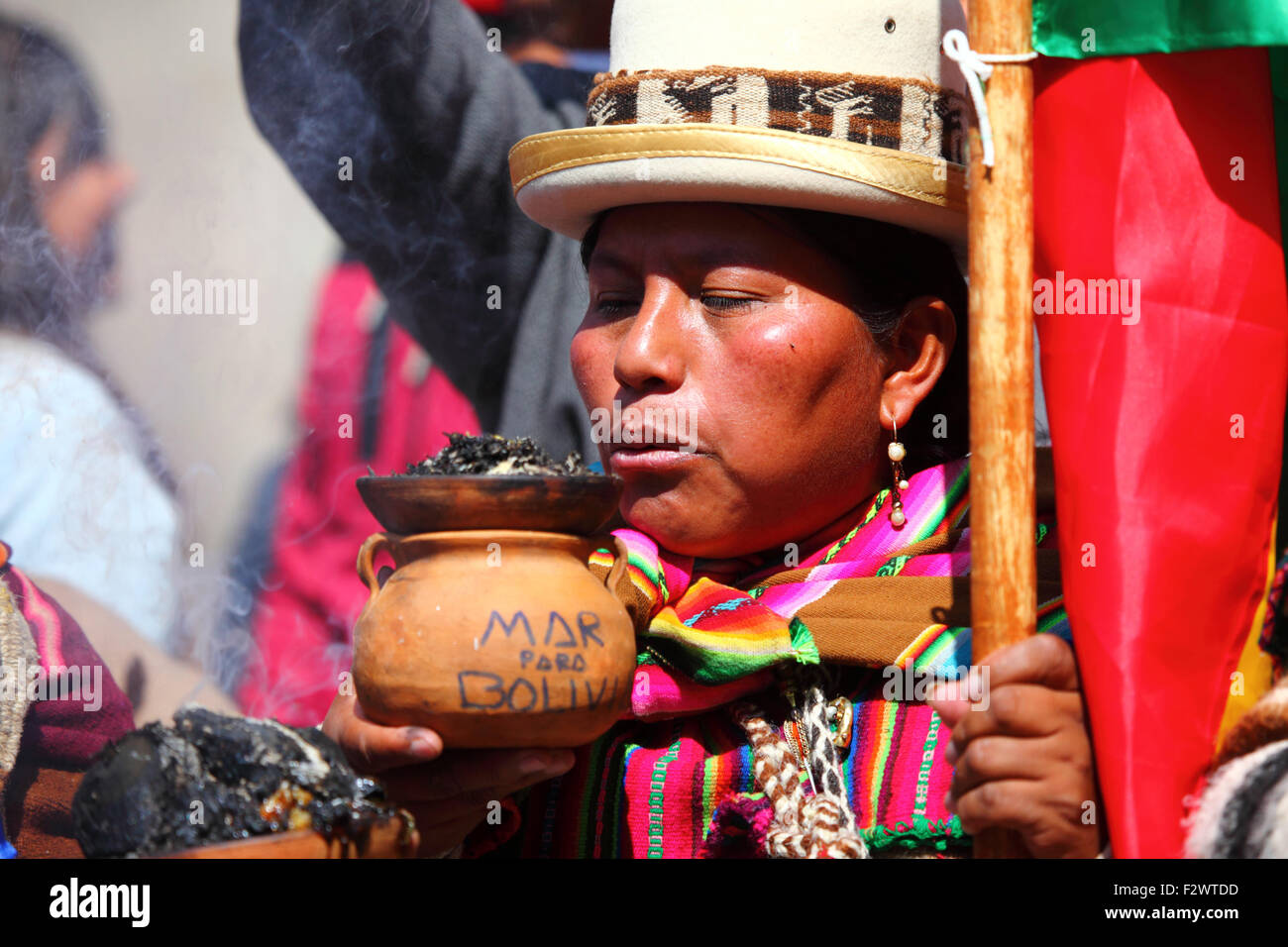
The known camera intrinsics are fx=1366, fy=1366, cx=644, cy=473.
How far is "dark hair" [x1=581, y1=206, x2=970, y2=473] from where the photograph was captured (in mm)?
2809

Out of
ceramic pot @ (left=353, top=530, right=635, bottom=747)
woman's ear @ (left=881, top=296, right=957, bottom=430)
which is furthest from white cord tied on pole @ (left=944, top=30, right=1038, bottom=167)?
ceramic pot @ (left=353, top=530, right=635, bottom=747)

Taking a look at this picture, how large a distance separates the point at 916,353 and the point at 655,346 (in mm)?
628

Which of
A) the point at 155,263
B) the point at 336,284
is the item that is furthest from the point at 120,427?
the point at 336,284

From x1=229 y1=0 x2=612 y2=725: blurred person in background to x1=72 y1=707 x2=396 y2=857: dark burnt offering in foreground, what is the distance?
2.18 m

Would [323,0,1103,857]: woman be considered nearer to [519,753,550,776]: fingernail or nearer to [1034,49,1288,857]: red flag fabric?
[519,753,550,776]: fingernail

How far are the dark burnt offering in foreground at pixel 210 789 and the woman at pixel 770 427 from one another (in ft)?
1.03

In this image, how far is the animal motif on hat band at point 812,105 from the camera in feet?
8.91

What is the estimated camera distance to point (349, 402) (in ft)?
14.6

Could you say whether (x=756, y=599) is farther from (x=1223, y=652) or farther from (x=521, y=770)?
(x=1223, y=652)

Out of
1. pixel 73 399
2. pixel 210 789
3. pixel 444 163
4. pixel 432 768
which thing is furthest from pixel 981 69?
pixel 73 399

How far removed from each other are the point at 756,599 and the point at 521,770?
73cm

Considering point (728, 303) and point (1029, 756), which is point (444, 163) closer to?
point (728, 303)

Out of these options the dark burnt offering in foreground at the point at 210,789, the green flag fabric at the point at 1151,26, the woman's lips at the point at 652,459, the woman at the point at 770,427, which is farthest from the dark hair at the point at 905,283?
the dark burnt offering in foreground at the point at 210,789

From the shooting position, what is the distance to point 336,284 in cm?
448
